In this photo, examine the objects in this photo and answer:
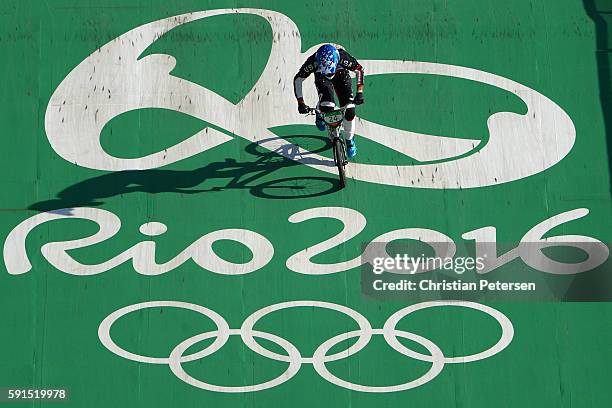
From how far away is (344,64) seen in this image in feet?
50.3

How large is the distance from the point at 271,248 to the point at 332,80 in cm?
325

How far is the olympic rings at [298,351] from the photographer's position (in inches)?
603

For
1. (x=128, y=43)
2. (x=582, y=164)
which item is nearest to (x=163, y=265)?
(x=128, y=43)

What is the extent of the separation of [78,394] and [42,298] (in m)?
1.86

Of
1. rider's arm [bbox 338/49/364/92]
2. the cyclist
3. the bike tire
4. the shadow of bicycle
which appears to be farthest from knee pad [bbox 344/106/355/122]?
the shadow of bicycle

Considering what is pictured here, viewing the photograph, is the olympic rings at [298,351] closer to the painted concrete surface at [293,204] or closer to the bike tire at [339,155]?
the painted concrete surface at [293,204]

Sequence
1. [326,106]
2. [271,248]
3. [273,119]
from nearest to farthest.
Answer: [326,106] → [271,248] → [273,119]

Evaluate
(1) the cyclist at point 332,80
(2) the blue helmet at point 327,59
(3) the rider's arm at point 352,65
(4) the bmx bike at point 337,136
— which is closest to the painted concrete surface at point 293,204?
(4) the bmx bike at point 337,136

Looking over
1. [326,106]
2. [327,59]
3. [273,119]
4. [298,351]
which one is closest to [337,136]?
[326,106]

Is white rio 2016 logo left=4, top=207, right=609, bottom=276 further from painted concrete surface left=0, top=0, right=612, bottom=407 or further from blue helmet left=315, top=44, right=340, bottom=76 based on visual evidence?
blue helmet left=315, top=44, right=340, bottom=76

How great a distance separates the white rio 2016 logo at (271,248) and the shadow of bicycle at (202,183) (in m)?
0.36

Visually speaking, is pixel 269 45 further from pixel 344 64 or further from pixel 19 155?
pixel 19 155

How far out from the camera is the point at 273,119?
1697 centimetres

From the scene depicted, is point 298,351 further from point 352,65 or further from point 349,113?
point 352,65
